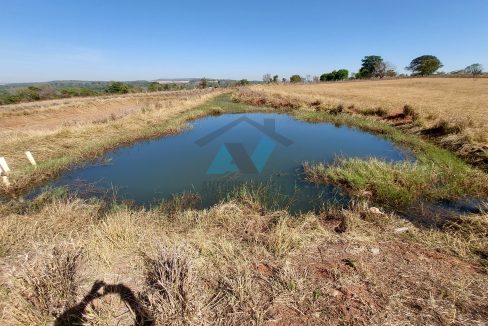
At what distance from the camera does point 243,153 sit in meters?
10.8

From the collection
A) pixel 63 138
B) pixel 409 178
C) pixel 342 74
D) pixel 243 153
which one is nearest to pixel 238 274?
pixel 409 178

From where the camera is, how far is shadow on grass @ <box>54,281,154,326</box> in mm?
2668

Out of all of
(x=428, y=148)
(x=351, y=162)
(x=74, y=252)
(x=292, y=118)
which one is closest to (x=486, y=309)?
(x=74, y=252)

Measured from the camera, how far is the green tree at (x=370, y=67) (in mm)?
89375

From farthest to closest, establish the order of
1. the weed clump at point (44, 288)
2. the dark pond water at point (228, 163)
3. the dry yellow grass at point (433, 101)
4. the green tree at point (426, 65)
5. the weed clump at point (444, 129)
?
the green tree at point (426, 65), the dry yellow grass at point (433, 101), the weed clump at point (444, 129), the dark pond water at point (228, 163), the weed clump at point (44, 288)

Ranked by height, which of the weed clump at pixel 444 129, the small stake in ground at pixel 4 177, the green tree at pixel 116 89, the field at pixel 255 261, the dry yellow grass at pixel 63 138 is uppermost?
the weed clump at pixel 444 129

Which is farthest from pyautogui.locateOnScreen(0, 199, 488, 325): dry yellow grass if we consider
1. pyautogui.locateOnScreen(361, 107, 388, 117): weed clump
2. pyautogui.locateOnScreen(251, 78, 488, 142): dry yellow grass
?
pyautogui.locateOnScreen(361, 107, 388, 117): weed clump

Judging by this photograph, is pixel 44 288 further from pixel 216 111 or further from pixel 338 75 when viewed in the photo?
pixel 338 75

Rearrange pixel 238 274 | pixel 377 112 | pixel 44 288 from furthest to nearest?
1. pixel 377 112
2. pixel 238 274
3. pixel 44 288

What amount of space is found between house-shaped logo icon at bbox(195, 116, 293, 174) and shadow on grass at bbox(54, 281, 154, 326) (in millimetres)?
5616

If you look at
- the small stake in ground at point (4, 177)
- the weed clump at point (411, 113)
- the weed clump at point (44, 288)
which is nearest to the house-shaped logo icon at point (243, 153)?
the small stake in ground at point (4, 177)

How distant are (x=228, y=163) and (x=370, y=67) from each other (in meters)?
101

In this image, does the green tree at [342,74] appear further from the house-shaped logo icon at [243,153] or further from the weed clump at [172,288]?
the weed clump at [172,288]

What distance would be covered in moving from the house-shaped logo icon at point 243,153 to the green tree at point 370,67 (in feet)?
303
